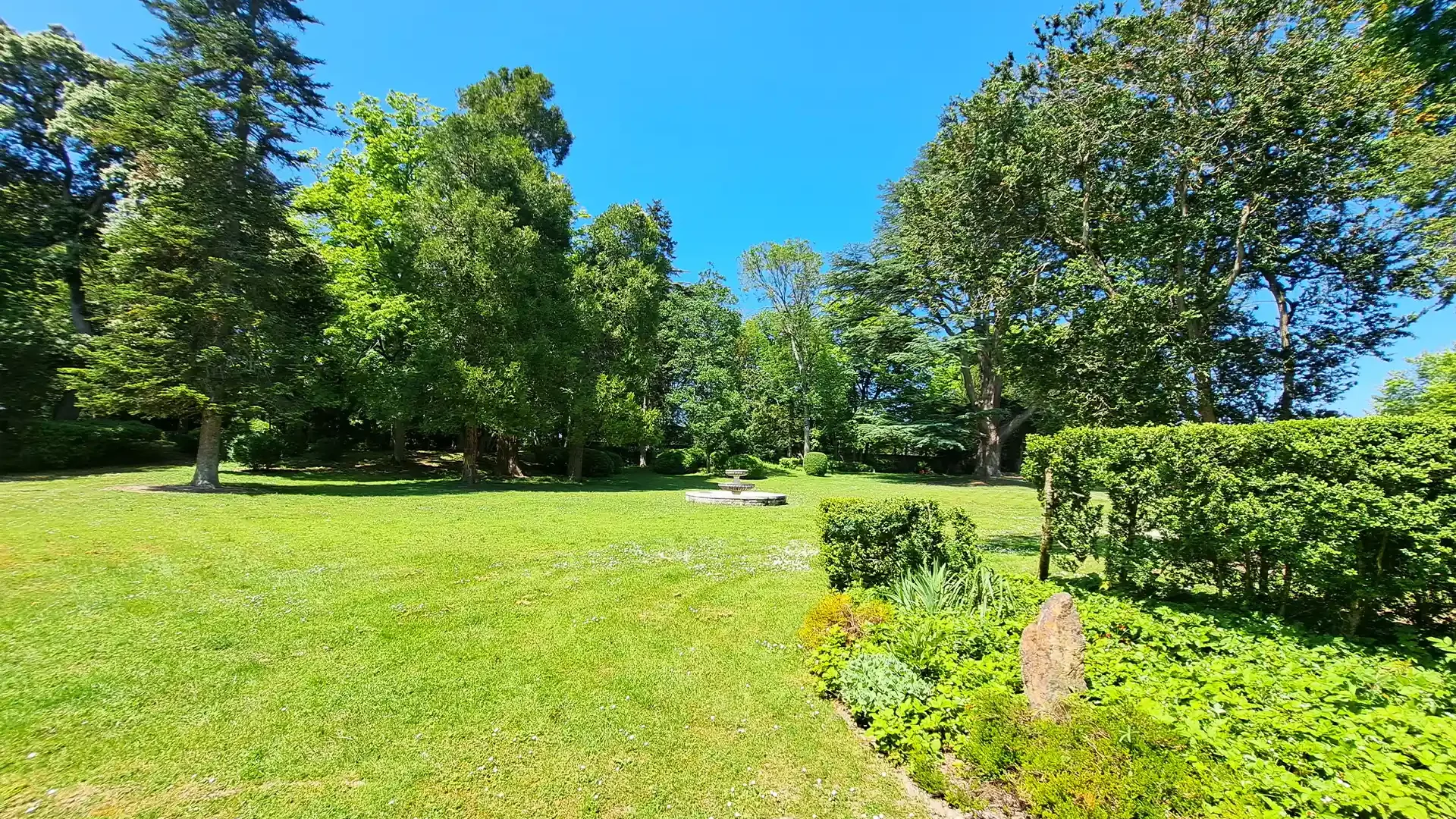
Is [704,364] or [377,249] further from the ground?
[377,249]

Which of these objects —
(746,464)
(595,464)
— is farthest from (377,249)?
(746,464)

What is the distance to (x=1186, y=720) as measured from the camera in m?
3.06

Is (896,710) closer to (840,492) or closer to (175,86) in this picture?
A: (840,492)

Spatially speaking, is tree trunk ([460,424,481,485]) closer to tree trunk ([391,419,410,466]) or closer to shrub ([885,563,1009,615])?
tree trunk ([391,419,410,466])

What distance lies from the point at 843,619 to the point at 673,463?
27.4 m

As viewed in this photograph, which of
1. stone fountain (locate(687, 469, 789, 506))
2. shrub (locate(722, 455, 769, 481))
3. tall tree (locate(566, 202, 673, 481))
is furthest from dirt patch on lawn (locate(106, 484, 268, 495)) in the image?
shrub (locate(722, 455, 769, 481))

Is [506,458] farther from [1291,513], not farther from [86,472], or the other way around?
[1291,513]

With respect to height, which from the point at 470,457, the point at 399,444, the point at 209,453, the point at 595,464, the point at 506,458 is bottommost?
the point at 595,464

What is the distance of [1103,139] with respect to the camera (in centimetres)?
881

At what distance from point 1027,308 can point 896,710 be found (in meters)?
8.39

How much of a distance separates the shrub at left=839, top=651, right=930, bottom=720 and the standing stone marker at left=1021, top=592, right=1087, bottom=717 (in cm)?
73

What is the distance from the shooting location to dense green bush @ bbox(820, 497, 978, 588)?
6148mm

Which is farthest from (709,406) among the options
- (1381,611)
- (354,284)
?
(1381,611)

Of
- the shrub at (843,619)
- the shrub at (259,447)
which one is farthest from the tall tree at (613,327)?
the shrub at (843,619)
